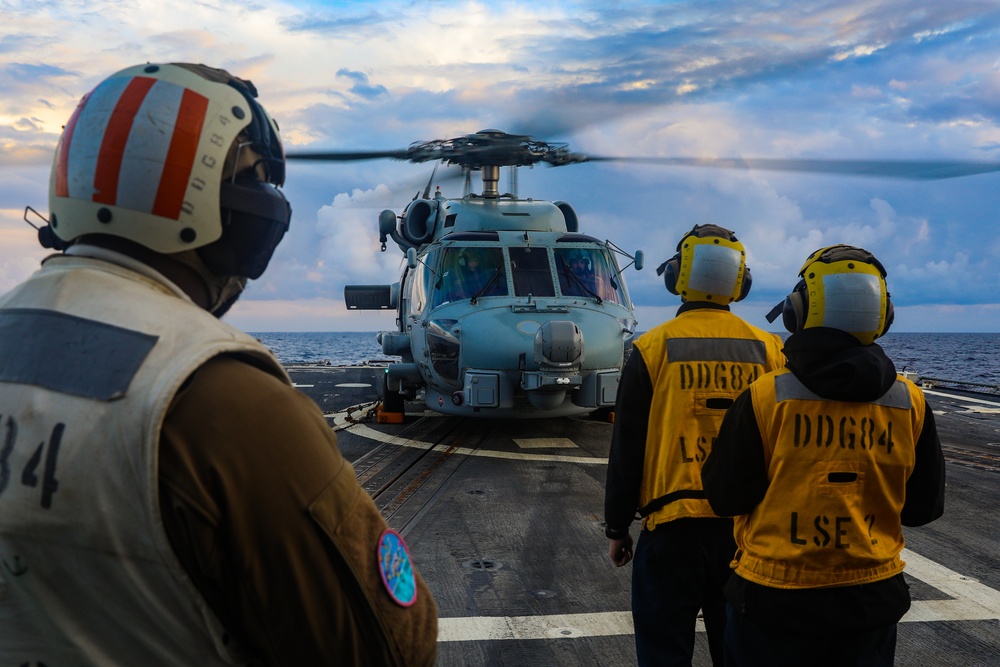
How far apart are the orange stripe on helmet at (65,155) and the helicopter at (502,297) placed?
7819 mm

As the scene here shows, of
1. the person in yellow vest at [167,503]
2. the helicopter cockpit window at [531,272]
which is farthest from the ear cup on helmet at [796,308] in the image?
the helicopter cockpit window at [531,272]

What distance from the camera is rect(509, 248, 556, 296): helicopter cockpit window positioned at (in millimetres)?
10273

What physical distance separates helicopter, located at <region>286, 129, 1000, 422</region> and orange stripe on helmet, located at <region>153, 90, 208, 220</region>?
7798mm

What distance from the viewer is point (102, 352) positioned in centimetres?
120

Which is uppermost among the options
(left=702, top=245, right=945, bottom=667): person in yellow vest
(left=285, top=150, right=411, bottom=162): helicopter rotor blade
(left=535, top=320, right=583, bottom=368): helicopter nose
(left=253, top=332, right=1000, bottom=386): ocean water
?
(left=285, top=150, right=411, bottom=162): helicopter rotor blade

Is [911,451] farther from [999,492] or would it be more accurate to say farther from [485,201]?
[485,201]

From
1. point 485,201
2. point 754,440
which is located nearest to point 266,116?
point 754,440

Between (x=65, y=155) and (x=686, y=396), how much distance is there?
256 centimetres

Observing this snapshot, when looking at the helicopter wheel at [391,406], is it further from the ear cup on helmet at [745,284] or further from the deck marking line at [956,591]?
the ear cup on helmet at [745,284]

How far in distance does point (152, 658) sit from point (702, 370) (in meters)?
2.61

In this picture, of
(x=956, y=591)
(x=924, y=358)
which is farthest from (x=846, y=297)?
(x=924, y=358)

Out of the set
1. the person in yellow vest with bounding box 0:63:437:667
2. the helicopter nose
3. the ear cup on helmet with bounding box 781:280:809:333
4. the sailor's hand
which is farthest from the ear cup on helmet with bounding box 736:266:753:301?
the helicopter nose

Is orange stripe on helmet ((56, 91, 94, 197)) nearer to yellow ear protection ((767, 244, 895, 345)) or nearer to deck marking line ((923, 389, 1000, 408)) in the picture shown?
→ yellow ear protection ((767, 244, 895, 345))

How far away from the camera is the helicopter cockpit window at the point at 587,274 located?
1050 centimetres
